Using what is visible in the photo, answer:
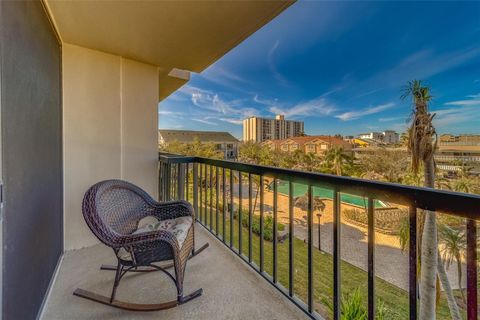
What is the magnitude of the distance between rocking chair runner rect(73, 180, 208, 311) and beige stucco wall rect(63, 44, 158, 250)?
2.94 feet

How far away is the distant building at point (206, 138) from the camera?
31.9 meters

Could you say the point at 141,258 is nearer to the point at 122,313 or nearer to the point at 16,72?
the point at 122,313

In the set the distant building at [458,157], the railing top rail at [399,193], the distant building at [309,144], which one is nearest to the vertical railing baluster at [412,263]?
the railing top rail at [399,193]

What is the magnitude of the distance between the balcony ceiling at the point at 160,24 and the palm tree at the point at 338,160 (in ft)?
68.6

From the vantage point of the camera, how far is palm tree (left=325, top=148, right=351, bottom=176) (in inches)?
862

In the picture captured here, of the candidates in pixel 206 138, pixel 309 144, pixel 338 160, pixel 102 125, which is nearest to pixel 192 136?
pixel 206 138

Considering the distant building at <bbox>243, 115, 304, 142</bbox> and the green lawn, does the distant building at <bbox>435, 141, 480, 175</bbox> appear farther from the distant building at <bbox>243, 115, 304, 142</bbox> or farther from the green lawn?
the distant building at <bbox>243, 115, 304, 142</bbox>

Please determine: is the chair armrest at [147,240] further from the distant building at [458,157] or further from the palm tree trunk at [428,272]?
the distant building at [458,157]

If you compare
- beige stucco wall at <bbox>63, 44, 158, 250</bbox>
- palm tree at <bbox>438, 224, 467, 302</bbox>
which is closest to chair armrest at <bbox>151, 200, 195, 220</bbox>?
beige stucco wall at <bbox>63, 44, 158, 250</bbox>

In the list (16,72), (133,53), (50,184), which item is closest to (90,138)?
(50,184)

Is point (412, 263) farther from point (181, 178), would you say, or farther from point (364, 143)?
point (364, 143)

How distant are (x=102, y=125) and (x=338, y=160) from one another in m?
22.0

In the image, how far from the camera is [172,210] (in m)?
2.27

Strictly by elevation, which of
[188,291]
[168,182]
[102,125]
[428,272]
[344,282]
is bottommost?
[344,282]
